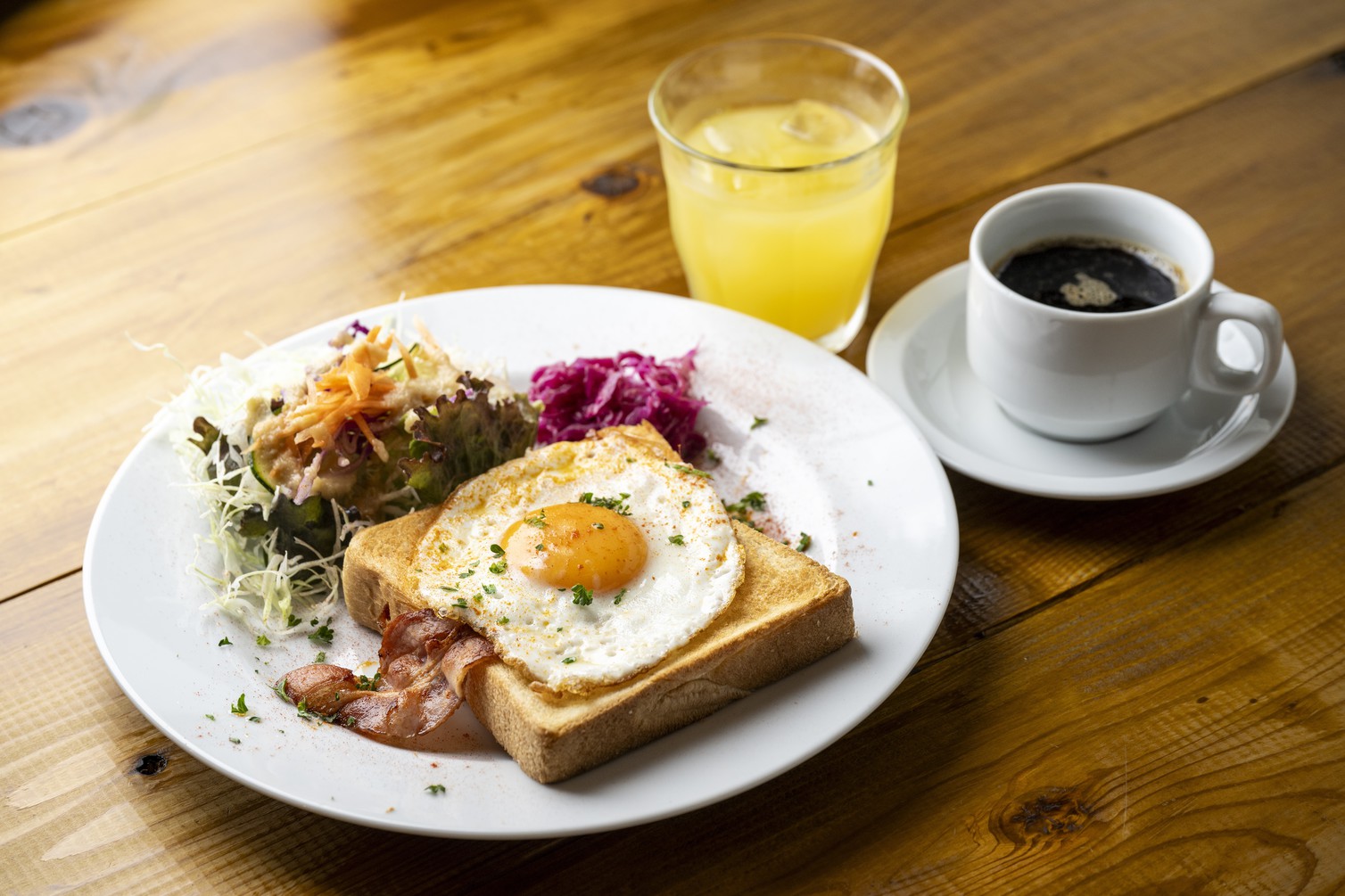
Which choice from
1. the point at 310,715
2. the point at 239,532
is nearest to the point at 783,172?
the point at 239,532

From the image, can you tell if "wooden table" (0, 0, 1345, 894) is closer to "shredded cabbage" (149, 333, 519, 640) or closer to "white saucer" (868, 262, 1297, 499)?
"white saucer" (868, 262, 1297, 499)

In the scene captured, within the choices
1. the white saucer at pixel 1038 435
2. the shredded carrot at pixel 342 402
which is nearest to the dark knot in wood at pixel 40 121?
the shredded carrot at pixel 342 402

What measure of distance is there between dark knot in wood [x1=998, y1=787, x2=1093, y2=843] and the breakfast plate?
0.30 m

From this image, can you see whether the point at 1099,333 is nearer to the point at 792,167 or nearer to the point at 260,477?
the point at 792,167

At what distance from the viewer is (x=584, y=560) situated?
2.32 meters

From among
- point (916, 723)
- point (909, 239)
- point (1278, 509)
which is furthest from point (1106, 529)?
point (909, 239)

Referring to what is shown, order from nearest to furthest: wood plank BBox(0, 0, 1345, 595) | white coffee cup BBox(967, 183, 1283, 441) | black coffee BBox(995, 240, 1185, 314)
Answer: white coffee cup BBox(967, 183, 1283, 441)
black coffee BBox(995, 240, 1185, 314)
wood plank BBox(0, 0, 1345, 595)

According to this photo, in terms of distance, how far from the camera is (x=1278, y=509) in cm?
268

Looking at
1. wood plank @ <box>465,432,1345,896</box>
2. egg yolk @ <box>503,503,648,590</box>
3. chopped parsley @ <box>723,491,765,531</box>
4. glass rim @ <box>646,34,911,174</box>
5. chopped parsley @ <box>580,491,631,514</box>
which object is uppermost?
glass rim @ <box>646,34,911,174</box>

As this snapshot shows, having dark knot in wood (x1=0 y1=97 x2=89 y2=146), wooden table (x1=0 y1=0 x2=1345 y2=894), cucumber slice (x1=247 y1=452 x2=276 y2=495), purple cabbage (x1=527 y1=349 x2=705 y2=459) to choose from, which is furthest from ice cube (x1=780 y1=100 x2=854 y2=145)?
dark knot in wood (x1=0 y1=97 x2=89 y2=146)

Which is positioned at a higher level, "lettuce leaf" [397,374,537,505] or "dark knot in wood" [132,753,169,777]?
"lettuce leaf" [397,374,537,505]

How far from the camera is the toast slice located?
205 centimetres

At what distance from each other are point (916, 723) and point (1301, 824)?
2.11 ft

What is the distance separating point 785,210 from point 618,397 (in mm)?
616
